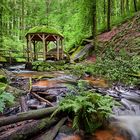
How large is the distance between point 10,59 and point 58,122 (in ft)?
60.4

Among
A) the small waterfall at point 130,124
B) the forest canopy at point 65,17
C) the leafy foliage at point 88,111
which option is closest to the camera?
the leafy foliage at point 88,111

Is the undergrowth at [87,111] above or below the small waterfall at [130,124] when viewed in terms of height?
above

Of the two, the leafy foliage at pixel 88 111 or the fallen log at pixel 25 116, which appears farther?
the leafy foliage at pixel 88 111

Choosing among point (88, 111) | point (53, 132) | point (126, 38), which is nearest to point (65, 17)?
point (126, 38)

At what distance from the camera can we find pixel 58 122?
18.7 feet

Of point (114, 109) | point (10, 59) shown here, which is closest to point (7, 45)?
point (10, 59)

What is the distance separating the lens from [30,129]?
520 centimetres

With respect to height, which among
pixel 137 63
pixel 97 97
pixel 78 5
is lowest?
pixel 97 97

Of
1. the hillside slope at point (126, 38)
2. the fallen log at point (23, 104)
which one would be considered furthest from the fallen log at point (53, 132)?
the hillside slope at point (126, 38)

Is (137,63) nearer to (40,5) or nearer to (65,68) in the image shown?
(65,68)

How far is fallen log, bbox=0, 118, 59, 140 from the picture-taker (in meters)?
4.94

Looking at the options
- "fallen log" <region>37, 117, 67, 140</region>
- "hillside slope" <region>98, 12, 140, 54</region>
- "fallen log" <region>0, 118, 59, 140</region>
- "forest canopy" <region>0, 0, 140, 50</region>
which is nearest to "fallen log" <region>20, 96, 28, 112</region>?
"fallen log" <region>0, 118, 59, 140</region>

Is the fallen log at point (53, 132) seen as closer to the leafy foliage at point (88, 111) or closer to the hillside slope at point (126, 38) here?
the leafy foliage at point (88, 111)

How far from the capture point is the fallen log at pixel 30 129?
16.2 feet
